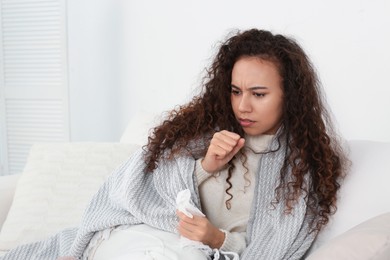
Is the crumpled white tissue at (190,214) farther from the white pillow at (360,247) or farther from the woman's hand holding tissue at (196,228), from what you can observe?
the white pillow at (360,247)

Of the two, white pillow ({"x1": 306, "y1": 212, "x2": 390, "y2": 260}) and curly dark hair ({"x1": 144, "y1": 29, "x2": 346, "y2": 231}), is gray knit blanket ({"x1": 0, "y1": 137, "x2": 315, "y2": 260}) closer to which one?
curly dark hair ({"x1": 144, "y1": 29, "x2": 346, "y2": 231})

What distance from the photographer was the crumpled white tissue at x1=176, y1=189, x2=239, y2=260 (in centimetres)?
141

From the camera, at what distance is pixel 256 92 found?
1494mm

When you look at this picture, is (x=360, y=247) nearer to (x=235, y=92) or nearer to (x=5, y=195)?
(x=235, y=92)

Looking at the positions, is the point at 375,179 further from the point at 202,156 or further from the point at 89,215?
the point at 89,215

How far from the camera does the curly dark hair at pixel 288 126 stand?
1.50m

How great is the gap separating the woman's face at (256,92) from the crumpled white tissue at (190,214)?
243 millimetres

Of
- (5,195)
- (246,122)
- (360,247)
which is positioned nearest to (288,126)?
(246,122)

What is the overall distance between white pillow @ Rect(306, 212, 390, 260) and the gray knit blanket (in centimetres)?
36

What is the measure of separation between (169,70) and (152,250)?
1.51 meters

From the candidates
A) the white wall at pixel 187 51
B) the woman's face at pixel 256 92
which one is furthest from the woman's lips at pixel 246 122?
the white wall at pixel 187 51

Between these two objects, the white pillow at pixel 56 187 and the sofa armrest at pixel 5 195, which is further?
the sofa armrest at pixel 5 195

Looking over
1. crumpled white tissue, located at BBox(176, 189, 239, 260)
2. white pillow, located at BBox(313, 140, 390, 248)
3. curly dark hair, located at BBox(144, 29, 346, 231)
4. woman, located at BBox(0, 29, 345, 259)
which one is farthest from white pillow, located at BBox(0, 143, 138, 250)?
white pillow, located at BBox(313, 140, 390, 248)

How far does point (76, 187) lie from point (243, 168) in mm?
545
